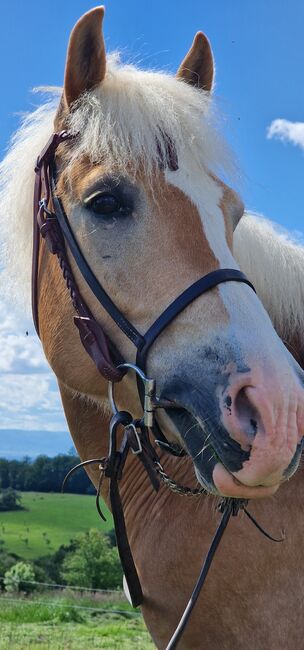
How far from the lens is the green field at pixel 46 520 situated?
55.8 m

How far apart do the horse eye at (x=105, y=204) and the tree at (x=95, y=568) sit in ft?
92.1

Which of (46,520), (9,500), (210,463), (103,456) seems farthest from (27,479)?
(210,463)

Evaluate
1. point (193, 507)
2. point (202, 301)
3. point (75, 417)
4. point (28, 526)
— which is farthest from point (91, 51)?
point (28, 526)

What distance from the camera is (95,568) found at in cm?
3080

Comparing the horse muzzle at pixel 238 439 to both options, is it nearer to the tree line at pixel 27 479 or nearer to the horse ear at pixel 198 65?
the horse ear at pixel 198 65

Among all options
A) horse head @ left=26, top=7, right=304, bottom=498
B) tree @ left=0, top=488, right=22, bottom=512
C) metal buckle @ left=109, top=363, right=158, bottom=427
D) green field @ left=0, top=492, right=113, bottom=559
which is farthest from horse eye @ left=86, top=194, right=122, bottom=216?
tree @ left=0, top=488, right=22, bottom=512

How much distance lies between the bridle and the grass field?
16.5 feet

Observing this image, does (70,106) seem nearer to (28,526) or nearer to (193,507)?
(193,507)

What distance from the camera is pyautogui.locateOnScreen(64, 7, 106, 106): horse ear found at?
256cm

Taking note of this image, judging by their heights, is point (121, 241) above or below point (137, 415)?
above

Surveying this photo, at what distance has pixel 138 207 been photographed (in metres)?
2.44

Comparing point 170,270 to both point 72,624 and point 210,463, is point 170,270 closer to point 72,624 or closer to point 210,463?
point 210,463

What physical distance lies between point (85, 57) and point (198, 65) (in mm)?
755

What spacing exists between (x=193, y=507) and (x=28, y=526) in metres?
61.5
